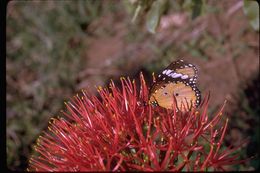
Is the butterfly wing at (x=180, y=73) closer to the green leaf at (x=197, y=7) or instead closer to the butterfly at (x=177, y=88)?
the butterfly at (x=177, y=88)

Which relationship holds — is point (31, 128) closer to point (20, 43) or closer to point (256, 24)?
point (20, 43)

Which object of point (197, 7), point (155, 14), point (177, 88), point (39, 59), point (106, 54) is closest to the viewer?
point (177, 88)

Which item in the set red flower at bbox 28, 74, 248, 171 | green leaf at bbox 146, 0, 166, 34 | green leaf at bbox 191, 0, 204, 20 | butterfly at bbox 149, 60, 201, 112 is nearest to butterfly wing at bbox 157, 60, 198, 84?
butterfly at bbox 149, 60, 201, 112

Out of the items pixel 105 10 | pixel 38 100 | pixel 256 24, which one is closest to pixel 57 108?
pixel 38 100

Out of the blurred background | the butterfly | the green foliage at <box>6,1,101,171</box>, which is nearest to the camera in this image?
the butterfly

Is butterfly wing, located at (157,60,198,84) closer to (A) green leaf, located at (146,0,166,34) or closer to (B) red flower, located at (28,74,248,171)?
(B) red flower, located at (28,74,248,171)

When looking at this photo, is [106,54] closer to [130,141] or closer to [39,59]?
[39,59]

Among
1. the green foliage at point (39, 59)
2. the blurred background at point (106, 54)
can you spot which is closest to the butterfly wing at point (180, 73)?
the blurred background at point (106, 54)

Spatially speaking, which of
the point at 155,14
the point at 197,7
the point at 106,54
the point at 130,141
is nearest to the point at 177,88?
the point at 130,141
